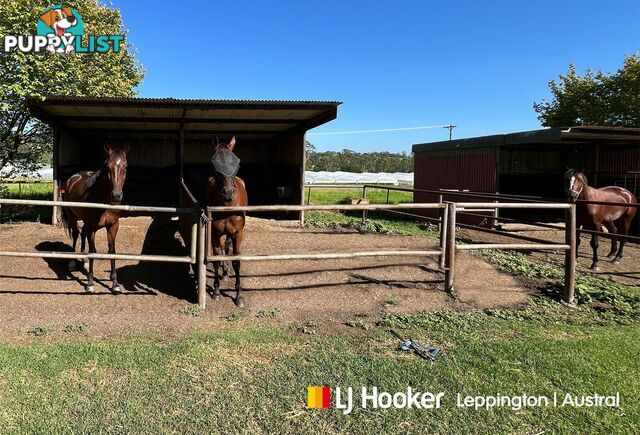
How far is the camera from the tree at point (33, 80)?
8.84 meters

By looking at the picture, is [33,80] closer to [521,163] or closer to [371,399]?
[371,399]

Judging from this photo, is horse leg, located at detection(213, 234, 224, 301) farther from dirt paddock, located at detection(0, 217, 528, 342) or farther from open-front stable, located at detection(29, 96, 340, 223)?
open-front stable, located at detection(29, 96, 340, 223)

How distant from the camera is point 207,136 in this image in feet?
44.1

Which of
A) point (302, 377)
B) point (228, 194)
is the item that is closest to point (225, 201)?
point (228, 194)

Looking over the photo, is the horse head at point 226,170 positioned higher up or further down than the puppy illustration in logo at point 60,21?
further down

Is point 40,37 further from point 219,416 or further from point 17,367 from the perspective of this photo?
point 219,416

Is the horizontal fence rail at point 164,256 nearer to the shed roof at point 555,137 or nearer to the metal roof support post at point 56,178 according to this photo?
the metal roof support post at point 56,178

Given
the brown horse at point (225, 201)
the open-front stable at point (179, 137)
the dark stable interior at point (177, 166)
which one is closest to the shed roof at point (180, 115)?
the open-front stable at point (179, 137)

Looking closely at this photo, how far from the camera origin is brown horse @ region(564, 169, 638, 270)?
309 inches

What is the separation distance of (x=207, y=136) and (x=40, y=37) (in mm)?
4977

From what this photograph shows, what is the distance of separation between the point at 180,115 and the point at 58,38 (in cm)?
367

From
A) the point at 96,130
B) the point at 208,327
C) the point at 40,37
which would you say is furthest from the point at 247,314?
the point at 96,130

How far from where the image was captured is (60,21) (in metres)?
10.8

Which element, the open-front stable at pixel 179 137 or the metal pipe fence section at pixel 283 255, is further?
the open-front stable at pixel 179 137
